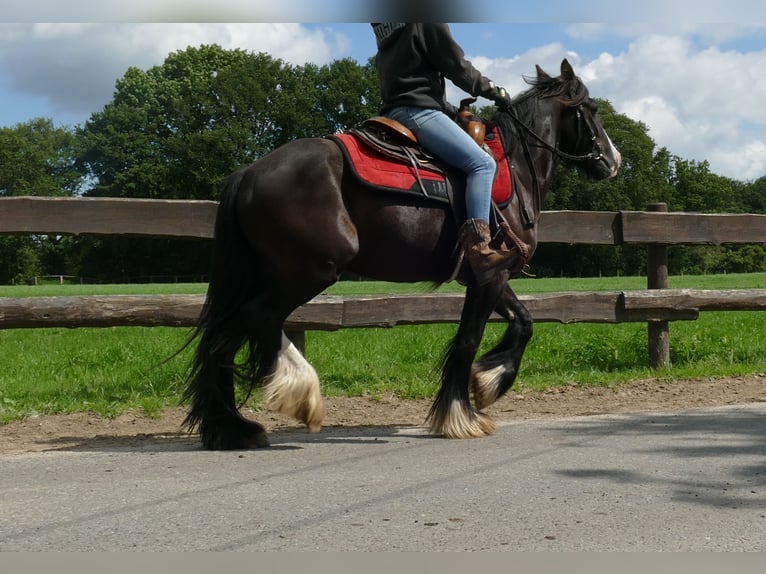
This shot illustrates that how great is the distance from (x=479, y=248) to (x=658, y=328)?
4391 millimetres

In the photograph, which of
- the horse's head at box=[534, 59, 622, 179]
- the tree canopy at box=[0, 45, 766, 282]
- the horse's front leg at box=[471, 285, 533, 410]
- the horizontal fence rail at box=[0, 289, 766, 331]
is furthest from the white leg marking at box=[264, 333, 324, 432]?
the tree canopy at box=[0, 45, 766, 282]

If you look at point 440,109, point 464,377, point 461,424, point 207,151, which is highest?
point 207,151

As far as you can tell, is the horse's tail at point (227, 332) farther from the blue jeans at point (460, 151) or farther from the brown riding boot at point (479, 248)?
the brown riding boot at point (479, 248)

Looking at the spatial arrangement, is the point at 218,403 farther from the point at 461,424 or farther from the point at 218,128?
the point at 218,128

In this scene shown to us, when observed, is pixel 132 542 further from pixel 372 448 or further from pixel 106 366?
pixel 106 366

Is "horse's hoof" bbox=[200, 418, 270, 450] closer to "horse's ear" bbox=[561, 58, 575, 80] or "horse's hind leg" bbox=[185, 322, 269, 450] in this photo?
"horse's hind leg" bbox=[185, 322, 269, 450]

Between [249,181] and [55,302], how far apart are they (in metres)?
2.43

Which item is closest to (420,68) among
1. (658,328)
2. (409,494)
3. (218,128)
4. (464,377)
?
(464,377)

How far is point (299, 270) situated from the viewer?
5.44m

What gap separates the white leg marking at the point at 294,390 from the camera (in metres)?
5.37

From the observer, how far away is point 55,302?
23.3 ft

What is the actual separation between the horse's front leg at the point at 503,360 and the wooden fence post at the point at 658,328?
11.3ft

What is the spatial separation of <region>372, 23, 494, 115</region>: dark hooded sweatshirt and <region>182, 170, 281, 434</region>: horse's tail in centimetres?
112

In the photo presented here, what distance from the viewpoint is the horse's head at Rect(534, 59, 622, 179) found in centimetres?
667
